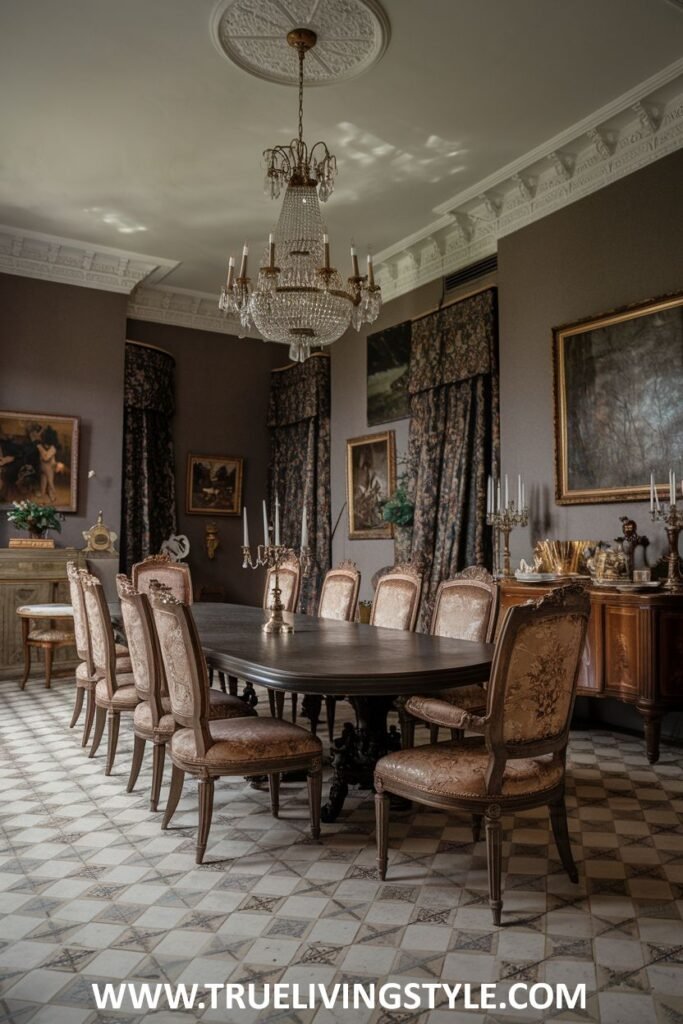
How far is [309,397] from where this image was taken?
8984 mm

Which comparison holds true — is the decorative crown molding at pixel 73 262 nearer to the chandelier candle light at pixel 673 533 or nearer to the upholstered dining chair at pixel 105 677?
the upholstered dining chair at pixel 105 677

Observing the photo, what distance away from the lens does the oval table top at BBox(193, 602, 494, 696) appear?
9.04ft

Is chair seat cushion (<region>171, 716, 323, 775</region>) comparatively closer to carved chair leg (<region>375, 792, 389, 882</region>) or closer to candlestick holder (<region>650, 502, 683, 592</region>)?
carved chair leg (<region>375, 792, 389, 882</region>)

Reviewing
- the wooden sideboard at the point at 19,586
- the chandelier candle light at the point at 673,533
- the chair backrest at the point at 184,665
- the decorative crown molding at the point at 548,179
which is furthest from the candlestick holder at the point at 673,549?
the wooden sideboard at the point at 19,586

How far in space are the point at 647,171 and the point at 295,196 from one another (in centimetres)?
241

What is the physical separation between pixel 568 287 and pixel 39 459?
5.17 meters

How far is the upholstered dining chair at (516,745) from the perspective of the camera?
8.20 ft

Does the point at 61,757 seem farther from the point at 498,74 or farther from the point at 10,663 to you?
the point at 498,74

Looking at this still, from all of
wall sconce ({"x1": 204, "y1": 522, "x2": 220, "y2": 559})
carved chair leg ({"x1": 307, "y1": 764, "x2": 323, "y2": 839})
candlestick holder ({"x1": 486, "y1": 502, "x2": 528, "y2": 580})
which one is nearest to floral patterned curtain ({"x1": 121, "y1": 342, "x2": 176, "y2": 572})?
wall sconce ({"x1": 204, "y1": 522, "x2": 220, "y2": 559})

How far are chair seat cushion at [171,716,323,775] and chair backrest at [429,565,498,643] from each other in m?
1.29

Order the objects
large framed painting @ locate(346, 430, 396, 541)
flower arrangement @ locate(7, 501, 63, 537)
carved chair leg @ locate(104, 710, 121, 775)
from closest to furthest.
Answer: carved chair leg @ locate(104, 710, 121, 775)
flower arrangement @ locate(7, 501, 63, 537)
large framed painting @ locate(346, 430, 396, 541)

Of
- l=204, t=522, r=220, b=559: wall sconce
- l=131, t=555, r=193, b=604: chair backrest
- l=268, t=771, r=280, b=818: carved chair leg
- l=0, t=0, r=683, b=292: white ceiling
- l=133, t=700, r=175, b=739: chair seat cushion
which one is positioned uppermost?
l=0, t=0, r=683, b=292: white ceiling

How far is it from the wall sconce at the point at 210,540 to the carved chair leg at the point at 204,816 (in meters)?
6.39

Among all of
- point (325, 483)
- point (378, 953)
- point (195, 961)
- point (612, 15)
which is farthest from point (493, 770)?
point (325, 483)
